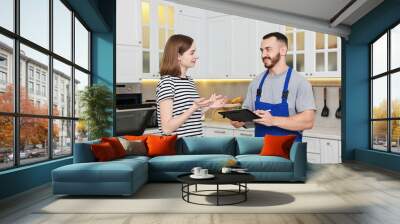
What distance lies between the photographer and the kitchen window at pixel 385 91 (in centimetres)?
823

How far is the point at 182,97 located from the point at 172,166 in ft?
6.35

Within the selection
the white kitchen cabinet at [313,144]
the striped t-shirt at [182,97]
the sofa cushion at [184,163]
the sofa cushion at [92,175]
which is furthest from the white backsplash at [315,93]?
the sofa cushion at [92,175]

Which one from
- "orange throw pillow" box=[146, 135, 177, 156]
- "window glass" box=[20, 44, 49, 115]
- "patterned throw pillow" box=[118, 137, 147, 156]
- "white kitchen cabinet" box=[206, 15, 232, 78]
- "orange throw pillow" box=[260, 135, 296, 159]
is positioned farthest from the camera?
"white kitchen cabinet" box=[206, 15, 232, 78]

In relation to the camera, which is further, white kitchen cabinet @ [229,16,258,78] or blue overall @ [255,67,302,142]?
white kitchen cabinet @ [229,16,258,78]

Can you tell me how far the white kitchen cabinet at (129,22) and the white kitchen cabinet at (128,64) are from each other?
0.14 meters

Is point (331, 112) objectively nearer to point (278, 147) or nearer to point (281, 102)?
point (281, 102)

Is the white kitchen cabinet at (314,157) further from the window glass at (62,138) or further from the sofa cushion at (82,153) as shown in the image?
the sofa cushion at (82,153)

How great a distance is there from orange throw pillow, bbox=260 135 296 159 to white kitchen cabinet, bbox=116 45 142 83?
147 inches

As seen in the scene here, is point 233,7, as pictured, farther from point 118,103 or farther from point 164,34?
point 118,103

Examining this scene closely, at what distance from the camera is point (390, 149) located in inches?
336

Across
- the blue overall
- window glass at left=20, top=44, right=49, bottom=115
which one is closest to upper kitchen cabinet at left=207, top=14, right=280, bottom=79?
the blue overall

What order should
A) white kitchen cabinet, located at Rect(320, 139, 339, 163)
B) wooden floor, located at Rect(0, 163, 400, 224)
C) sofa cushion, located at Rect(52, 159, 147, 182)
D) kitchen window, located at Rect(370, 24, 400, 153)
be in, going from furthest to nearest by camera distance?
white kitchen cabinet, located at Rect(320, 139, 339, 163)
kitchen window, located at Rect(370, 24, 400, 153)
sofa cushion, located at Rect(52, 159, 147, 182)
wooden floor, located at Rect(0, 163, 400, 224)

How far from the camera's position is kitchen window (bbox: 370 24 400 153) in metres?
8.23

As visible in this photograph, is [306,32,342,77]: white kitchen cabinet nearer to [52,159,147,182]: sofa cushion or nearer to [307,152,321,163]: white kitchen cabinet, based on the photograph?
[307,152,321,163]: white kitchen cabinet
